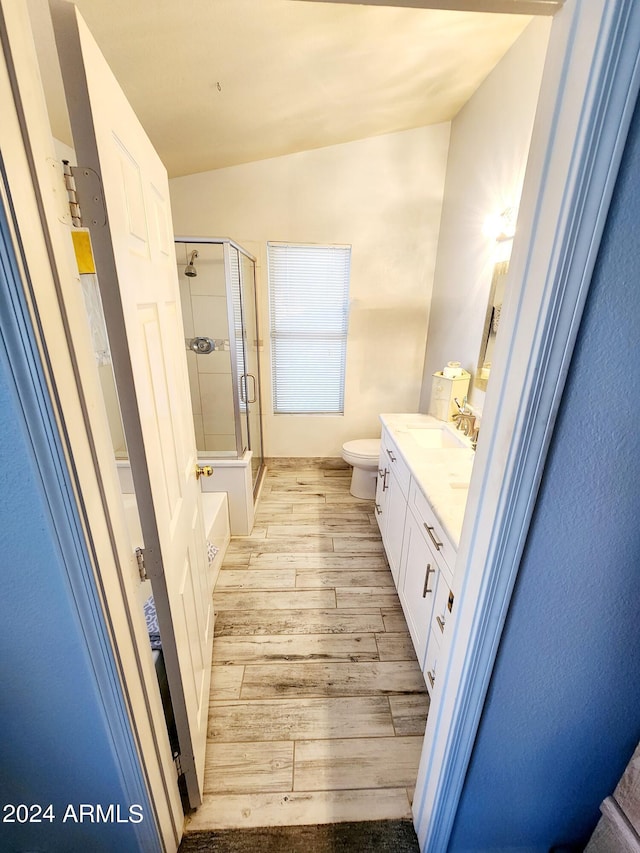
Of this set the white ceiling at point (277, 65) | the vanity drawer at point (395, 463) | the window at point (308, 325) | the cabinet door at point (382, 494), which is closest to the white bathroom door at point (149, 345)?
the white ceiling at point (277, 65)

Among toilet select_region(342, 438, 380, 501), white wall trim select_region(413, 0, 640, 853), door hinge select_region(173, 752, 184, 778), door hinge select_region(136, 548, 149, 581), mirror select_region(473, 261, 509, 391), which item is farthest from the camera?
toilet select_region(342, 438, 380, 501)

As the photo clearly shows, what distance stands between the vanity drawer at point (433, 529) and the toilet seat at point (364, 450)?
3.66 feet

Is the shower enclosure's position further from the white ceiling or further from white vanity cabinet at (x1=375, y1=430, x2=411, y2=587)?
white vanity cabinet at (x1=375, y1=430, x2=411, y2=587)

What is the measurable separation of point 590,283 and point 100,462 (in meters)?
0.88

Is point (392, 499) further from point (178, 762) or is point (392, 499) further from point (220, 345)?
point (220, 345)

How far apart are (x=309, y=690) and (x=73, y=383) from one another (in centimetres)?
159

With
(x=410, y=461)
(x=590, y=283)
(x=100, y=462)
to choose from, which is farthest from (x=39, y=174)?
(x=410, y=461)

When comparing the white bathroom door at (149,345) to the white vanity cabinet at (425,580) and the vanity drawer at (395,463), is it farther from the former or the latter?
the vanity drawer at (395,463)

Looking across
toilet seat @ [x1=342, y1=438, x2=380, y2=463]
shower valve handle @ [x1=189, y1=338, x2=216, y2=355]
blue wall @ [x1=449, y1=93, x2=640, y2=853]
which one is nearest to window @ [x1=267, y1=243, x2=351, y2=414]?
toilet seat @ [x1=342, y1=438, x2=380, y2=463]

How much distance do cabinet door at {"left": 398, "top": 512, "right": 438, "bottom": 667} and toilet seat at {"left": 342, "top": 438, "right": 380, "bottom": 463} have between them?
42.5 inches

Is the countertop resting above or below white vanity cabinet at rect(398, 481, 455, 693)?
above

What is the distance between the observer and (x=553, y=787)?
912 millimetres

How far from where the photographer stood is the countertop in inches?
50.1

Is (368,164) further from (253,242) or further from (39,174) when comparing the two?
(39,174)
